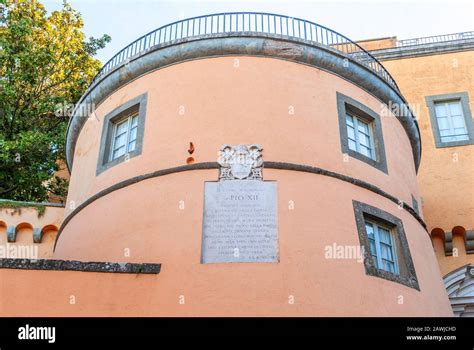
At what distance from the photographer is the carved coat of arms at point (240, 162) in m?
10.2

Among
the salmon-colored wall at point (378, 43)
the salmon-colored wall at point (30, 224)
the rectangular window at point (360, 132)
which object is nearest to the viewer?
the rectangular window at point (360, 132)

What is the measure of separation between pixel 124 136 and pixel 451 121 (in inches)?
414

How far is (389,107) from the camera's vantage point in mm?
13141

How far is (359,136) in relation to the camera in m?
12.0

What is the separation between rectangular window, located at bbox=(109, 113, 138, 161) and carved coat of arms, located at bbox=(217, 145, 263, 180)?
210 centimetres

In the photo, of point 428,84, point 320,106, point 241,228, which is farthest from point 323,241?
point 428,84

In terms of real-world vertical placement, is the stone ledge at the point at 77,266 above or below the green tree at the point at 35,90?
below

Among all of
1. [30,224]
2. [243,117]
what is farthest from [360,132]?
[30,224]

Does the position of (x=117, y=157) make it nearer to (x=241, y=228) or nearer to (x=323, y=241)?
(x=241, y=228)

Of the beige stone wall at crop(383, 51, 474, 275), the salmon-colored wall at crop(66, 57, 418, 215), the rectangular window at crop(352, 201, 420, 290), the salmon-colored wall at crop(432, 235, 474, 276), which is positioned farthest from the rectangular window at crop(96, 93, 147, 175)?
the salmon-colored wall at crop(432, 235, 474, 276)

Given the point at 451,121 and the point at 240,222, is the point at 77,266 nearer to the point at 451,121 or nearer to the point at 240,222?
the point at 240,222

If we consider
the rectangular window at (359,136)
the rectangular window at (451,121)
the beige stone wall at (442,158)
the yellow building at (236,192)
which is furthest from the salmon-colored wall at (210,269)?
the rectangular window at (451,121)

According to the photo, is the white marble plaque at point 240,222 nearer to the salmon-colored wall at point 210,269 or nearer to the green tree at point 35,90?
the salmon-colored wall at point 210,269

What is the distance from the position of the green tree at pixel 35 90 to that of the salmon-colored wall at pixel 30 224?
2995 millimetres
